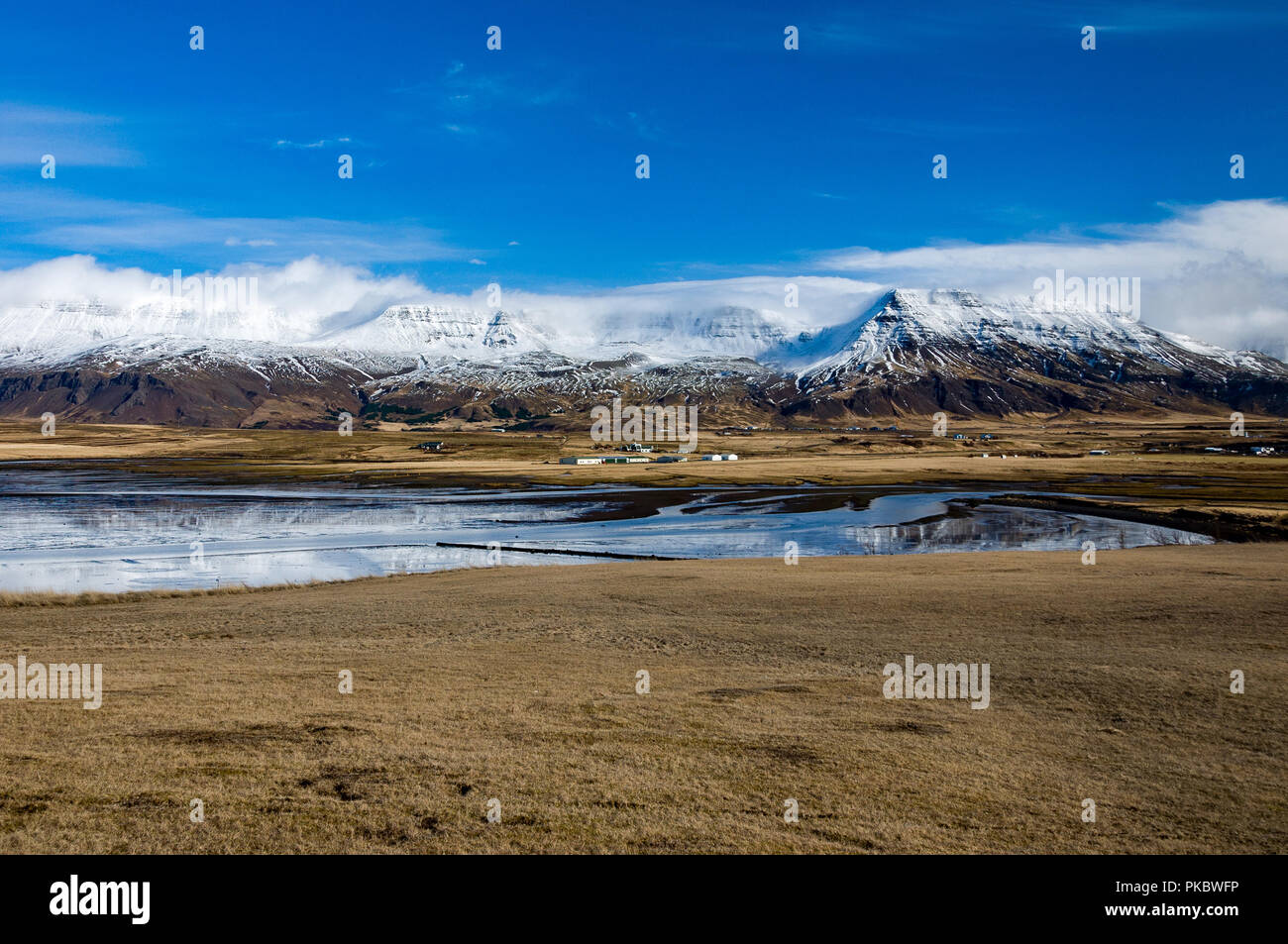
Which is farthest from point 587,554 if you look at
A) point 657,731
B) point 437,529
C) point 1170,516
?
point 1170,516

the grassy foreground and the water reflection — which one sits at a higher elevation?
the grassy foreground

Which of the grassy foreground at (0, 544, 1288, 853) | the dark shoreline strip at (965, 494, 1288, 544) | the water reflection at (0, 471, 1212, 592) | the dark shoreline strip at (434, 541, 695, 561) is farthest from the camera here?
the dark shoreline strip at (965, 494, 1288, 544)

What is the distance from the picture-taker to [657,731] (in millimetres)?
17188

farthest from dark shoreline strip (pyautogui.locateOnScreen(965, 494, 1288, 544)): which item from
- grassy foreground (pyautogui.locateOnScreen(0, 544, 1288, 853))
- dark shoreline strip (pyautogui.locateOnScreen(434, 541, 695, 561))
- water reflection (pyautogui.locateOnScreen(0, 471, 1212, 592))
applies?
dark shoreline strip (pyautogui.locateOnScreen(434, 541, 695, 561))

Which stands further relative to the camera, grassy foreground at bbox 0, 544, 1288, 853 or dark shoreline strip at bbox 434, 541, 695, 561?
dark shoreline strip at bbox 434, 541, 695, 561

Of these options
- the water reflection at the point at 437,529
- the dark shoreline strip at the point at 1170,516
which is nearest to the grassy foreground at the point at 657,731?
the water reflection at the point at 437,529

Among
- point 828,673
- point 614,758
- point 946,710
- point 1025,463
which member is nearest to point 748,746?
point 614,758

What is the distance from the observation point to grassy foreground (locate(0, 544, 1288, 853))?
1275cm

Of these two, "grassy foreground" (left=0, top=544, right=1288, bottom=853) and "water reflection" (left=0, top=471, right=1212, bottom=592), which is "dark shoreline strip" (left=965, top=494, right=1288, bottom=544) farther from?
"grassy foreground" (left=0, top=544, right=1288, bottom=853)

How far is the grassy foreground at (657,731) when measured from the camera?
12750 millimetres

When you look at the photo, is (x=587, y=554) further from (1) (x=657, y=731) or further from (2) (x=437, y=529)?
(1) (x=657, y=731)

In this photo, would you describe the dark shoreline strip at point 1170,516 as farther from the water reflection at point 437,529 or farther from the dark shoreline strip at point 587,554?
the dark shoreline strip at point 587,554

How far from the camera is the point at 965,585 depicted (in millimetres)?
36719
